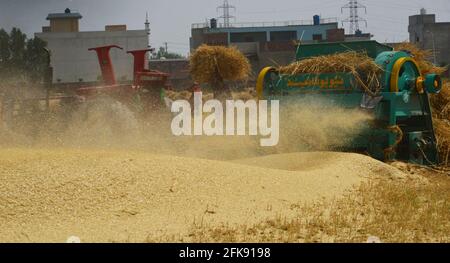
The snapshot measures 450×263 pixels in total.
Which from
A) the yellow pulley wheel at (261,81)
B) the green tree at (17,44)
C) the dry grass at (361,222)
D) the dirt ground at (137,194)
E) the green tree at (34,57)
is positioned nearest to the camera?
the dry grass at (361,222)

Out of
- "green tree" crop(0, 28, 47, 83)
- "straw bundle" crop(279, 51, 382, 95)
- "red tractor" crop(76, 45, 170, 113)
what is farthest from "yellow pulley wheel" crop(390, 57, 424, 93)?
"green tree" crop(0, 28, 47, 83)

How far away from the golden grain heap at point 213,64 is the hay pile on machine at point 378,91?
7.99 metres

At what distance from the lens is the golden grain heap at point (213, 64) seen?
59.9 feet

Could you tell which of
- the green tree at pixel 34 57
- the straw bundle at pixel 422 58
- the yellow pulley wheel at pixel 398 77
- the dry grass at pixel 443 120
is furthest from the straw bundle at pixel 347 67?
the green tree at pixel 34 57

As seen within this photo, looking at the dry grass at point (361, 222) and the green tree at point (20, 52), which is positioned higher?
the green tree at point (20, 52)

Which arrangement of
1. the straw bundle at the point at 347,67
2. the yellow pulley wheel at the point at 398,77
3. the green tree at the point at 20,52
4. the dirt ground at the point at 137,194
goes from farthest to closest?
1. the green tree at the point at 20,52
2. the straw bundle at the point at 347,67
3. the yellow pulley wheel at the point at 398,77
4. the dirt ground at the point at 137,194

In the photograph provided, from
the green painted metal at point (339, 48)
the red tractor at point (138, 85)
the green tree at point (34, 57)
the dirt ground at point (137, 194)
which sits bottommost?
the dirt ground at point (137, 194)

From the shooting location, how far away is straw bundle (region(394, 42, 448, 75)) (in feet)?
35.4

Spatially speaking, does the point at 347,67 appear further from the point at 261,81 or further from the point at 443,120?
the point at 443,120

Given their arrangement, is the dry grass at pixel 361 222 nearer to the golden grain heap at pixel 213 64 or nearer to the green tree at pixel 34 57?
the golden grain heap at pixel 213 64

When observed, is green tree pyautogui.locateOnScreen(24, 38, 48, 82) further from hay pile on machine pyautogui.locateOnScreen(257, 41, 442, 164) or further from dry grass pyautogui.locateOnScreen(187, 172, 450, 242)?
dry grass pyautogui.locateOnScreen(187, 172, 450, 242)

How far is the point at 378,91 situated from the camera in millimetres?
9289

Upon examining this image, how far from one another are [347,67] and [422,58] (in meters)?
2.07
